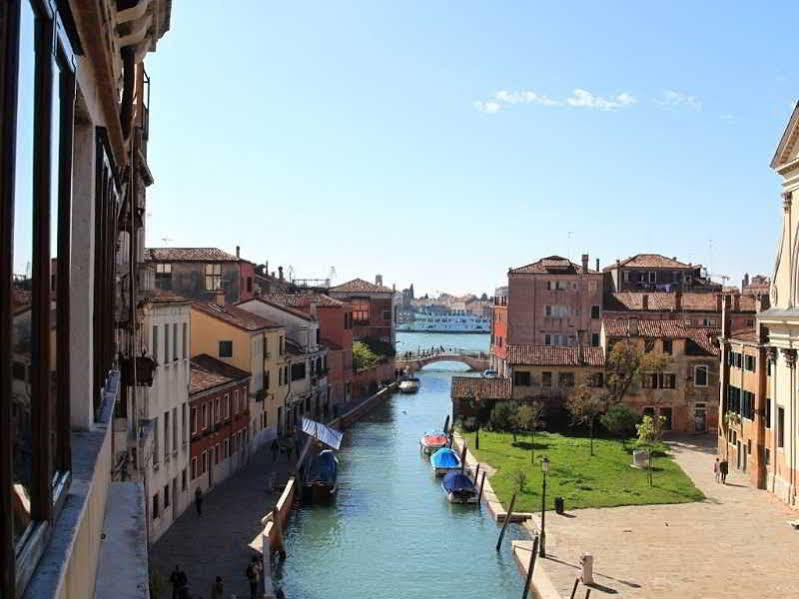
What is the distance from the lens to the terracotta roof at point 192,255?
153ft

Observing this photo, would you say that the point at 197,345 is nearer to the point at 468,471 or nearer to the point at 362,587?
the point at 468,471

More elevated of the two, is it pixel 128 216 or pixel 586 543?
pixel 128 216

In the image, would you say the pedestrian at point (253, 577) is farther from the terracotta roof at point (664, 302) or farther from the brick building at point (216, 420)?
the terracotta roof at point (664, 302)

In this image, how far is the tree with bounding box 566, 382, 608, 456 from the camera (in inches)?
1754

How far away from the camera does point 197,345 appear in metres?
35.4

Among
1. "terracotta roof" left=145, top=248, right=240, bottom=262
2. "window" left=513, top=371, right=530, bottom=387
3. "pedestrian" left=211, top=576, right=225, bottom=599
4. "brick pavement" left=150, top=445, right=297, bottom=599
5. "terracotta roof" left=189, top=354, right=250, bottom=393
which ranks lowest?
"brick pavement" left=150, top=445, right=297, bottom=599

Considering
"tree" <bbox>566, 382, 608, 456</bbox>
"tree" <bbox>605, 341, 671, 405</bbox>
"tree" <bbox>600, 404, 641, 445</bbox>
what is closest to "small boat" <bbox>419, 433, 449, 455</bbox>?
"tree" <bbox>566, 382, 608, 456</bbox>

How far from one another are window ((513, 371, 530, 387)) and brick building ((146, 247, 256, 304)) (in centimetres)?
1398

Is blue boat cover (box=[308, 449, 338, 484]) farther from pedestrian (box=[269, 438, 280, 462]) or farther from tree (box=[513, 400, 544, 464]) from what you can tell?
tree (box=[513, 400, 544, 464])

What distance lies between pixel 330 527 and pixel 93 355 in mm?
23893

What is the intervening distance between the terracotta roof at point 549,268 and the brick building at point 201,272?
19755 mm

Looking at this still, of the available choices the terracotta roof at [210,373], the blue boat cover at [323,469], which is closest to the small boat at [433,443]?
the blue boat cover at [323,469]

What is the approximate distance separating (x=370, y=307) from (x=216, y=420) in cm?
4688

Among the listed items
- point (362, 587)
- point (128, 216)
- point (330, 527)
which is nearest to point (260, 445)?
point (330, 527)
